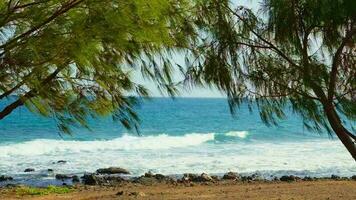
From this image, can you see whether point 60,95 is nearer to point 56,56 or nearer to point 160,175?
point 56,56

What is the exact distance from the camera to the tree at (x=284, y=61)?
A: 13.5 ft

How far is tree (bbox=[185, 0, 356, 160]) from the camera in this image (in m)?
4.11

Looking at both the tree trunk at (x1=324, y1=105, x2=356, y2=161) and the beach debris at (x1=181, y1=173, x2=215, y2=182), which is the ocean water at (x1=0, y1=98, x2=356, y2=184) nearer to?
the beach debris at (x1=181, y1=173, x2=215, y2=182)

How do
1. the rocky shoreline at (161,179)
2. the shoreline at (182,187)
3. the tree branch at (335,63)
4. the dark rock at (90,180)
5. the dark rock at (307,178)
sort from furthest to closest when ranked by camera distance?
1. the dark rock at (307,178)
2. the rocky shoreline at (161,179)
3. the dark rock at (90,180)
4. the shoreline at (182,187)
5. the tree branch at (335,63)

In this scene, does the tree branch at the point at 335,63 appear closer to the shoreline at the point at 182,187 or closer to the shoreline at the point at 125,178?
the shoreline at the point at 182,187

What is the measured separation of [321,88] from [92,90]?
1.81 m

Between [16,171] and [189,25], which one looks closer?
[189,25]

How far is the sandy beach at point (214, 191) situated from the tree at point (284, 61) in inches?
297

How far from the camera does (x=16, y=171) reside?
1900 centimetres

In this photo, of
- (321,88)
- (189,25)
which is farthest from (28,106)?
(321,88)

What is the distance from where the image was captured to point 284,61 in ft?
14.2

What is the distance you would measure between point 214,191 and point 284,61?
378 inches

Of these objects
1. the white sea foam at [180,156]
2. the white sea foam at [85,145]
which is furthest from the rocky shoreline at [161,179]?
the white sea foam at [85,145]

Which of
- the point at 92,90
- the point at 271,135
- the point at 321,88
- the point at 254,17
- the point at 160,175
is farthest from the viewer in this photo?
the point at 271,135
